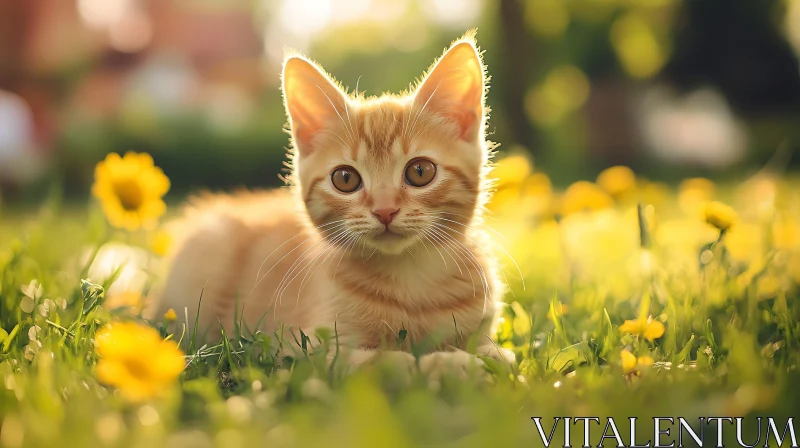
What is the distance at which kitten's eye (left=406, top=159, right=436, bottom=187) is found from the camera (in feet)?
5.47

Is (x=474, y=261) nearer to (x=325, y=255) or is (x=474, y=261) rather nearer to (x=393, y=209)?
(x=393, y=209)

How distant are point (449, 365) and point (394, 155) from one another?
57 centimetres

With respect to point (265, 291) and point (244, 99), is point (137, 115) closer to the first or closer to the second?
point (244, 99)

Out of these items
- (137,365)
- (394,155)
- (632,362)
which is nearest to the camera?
(137,365)

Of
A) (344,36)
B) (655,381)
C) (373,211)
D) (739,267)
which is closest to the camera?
(655,381)

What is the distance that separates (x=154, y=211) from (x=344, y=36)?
12.3 m

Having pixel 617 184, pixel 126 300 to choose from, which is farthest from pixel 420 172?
pixel 617 184

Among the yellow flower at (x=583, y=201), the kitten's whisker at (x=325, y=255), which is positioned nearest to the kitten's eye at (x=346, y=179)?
the kitten's whisker at (x=325, y=255)

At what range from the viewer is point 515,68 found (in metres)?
7.07

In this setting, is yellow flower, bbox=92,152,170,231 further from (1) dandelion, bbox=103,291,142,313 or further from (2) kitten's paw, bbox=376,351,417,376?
(2) kitten's paw, bbox=376,351,417,376

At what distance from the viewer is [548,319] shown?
2.01 meters

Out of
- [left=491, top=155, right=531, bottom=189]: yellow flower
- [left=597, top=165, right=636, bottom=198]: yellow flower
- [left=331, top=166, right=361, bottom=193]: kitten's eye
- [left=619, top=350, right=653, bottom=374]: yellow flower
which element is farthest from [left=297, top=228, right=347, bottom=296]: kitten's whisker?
[left=597, top=165, right=636, bottom=198]: yellow flower

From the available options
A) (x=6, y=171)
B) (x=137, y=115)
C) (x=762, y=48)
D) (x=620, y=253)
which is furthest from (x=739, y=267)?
(x=762, y=48)

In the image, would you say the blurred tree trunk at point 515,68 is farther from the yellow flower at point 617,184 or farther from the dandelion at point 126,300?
the dandelion at point 126,300
